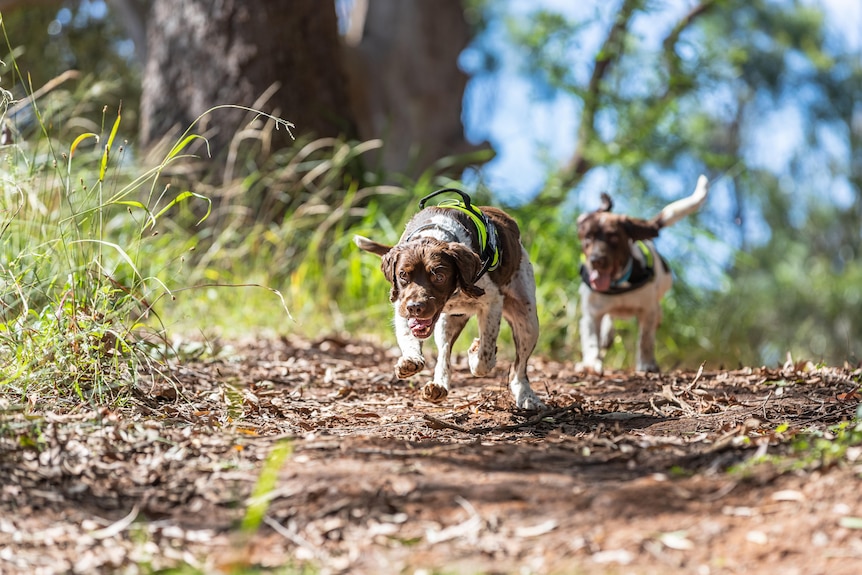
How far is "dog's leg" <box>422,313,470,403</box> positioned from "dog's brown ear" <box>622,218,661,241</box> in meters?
1.93

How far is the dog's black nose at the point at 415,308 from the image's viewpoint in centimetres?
452

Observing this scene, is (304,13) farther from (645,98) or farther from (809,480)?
(809,480)

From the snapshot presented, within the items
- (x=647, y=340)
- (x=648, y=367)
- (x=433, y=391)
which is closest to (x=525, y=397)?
(x=433, y=391)

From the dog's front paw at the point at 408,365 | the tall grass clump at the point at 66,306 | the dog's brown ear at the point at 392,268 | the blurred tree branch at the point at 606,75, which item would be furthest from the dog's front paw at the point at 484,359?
the blurred tree branch at the point at 606,75

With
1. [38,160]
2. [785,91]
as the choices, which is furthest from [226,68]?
[785,91]

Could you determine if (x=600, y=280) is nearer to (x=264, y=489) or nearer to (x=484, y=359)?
(x=484, y=359)

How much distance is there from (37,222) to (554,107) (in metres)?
12.4

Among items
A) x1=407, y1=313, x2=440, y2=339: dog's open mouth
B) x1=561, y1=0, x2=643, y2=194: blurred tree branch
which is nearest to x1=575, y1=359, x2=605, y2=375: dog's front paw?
x1=407, y1=313, x2=440, y2=339: dog's open mouth

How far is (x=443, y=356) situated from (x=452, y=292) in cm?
64

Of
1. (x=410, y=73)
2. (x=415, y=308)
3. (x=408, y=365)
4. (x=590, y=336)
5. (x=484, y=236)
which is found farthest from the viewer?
(x=410, y=73)

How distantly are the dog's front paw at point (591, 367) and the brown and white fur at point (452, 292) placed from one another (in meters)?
1.40

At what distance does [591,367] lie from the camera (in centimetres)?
682

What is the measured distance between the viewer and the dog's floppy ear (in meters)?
4.61

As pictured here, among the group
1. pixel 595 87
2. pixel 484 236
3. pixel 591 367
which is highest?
pixel 595 87
